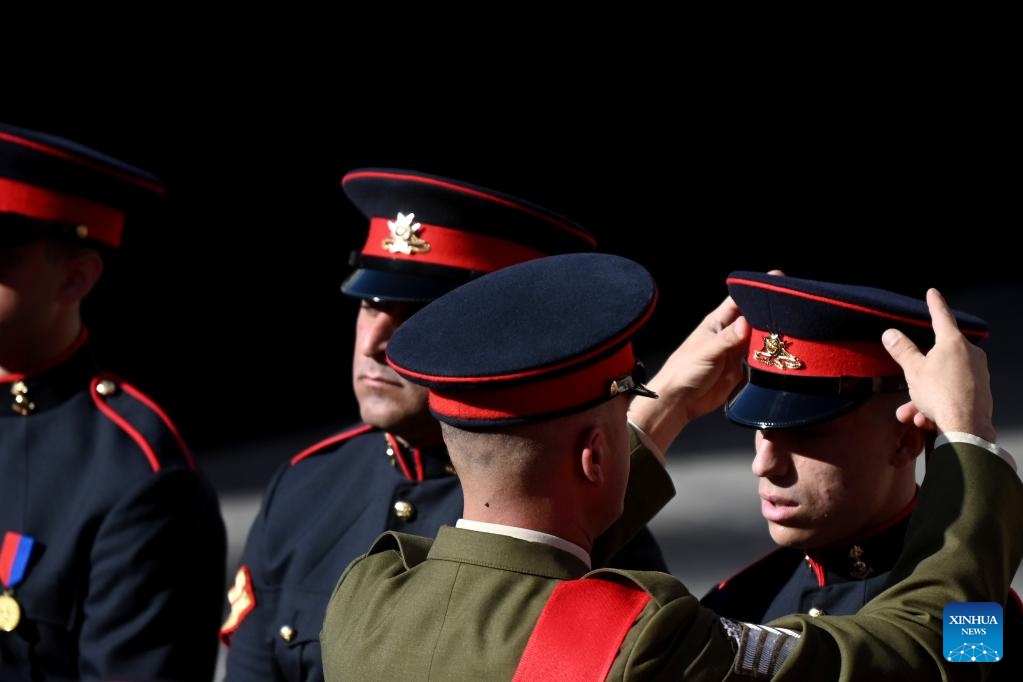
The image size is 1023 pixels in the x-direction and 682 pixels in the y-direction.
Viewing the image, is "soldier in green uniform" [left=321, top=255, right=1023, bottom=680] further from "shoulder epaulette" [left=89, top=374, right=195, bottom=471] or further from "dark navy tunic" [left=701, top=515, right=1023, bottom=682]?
"shoulder epaulette" [left=89, top=374, right=195, bottom=471]

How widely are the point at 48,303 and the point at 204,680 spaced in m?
0.74

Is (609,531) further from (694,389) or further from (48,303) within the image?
(48,303)

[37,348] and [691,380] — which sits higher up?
[691,380]

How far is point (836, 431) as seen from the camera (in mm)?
2225

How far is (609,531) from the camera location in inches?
88.4

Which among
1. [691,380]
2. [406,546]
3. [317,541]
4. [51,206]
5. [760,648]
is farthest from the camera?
[51,206]

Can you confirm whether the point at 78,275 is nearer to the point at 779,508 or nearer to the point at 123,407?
the point at 123,407

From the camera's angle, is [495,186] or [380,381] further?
[495,186]

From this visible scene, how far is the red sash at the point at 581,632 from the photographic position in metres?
1.66

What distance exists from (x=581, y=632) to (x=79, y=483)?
57.4 inches

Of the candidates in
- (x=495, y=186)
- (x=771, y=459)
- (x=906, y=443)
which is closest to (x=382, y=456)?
(x=771, y=459)

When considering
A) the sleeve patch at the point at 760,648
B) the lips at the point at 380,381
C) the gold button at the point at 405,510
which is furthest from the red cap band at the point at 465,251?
the sleeve patch at the point at 760,648

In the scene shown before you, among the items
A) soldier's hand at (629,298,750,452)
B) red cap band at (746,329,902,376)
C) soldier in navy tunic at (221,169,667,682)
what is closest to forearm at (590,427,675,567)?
soldier's hand at (629,298,750,452)

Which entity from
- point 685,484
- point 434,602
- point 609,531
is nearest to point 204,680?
point 609,531
